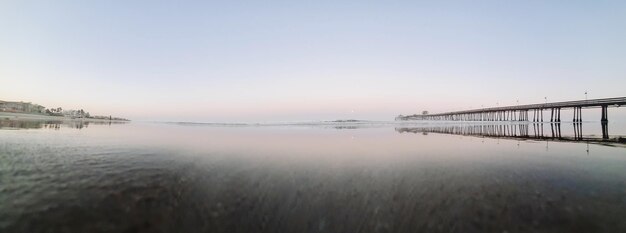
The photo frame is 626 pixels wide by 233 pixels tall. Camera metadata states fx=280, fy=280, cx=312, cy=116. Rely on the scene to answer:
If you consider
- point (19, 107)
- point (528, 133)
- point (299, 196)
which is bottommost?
point (299, 196)

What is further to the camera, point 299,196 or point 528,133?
point 528,133

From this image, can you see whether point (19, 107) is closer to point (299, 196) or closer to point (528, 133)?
point (299, 196)

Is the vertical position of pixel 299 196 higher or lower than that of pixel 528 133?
lower

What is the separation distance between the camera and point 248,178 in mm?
11406

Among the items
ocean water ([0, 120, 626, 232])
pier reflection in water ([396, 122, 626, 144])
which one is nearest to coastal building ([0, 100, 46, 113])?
ocean water ([0, 120, 626, 232])

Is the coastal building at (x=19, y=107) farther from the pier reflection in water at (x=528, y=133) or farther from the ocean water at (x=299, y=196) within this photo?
the pier reflection in water at (x=528, y=133)

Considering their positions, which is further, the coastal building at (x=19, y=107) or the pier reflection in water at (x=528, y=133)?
the coastal building at (x=19, y=107)

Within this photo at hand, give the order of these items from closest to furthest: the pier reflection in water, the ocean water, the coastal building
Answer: the ocean water, the pier reflection in water, the coastal building

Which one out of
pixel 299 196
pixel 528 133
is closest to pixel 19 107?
pixel 299 196

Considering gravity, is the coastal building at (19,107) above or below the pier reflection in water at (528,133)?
above

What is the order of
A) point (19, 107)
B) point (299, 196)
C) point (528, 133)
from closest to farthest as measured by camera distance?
point (299, 196)
point (528, 133)
point (19, 107)

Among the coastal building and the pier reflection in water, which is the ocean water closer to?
the pier reflection in water

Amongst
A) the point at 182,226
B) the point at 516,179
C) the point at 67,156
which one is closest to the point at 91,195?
the point at 182,226

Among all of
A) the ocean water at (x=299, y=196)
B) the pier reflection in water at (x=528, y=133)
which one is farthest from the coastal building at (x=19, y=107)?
the pier reflection in water at (x=528, y=133)
